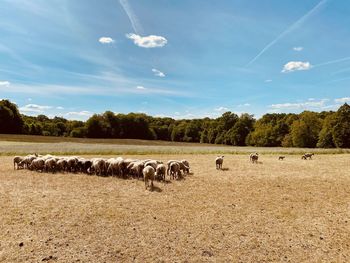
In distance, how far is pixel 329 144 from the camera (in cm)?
7712

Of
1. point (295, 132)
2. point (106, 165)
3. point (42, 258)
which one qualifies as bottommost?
point (42, 258)

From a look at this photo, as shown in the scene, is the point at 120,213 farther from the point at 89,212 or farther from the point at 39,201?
the point at 39,201

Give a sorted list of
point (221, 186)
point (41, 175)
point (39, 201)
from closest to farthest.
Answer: point (39, 201), point (221, 186), point (41, 175)

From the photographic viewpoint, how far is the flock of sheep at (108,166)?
65.1ft

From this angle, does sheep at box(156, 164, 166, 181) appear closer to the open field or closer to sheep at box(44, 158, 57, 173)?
sheep at box(44, 158, 57, 173)

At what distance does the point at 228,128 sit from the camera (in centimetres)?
11156

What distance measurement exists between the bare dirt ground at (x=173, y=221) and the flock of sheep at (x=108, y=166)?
1.73 meters

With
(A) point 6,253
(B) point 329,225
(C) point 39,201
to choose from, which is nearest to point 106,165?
(C) point 39,201

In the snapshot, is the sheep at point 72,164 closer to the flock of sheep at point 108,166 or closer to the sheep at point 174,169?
the flock of sheep at point 108,166

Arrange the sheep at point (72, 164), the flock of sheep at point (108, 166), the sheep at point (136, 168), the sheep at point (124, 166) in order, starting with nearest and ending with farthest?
the sheep at point (136, 168), the flock of sheep at point (108, 166), the sheep at point (124, 166), the sheep at point (72, 164)

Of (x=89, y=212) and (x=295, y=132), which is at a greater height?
(x=295, y=132)

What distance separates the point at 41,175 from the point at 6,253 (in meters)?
13.5

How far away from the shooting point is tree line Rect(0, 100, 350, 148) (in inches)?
3064

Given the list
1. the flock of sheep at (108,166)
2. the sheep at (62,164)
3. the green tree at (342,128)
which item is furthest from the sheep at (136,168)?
the green tree at (342,128)
